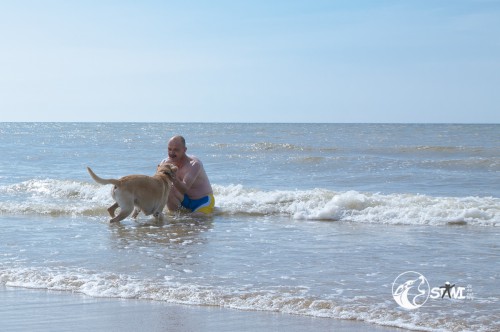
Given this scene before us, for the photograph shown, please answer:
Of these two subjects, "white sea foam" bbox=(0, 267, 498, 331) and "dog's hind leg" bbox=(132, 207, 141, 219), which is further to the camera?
"dog's hind leg" bbox=(132, 207, 141, 219)

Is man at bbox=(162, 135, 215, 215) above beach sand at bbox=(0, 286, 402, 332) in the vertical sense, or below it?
above

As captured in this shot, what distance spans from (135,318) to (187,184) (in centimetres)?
522

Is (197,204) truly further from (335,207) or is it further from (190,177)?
(335,207)

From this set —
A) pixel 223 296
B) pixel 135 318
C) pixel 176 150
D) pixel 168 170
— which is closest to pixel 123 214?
pixel 168 170

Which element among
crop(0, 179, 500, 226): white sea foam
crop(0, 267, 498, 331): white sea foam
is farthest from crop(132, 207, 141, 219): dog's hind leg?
crop(0, 267, 498, 331): white sea foam

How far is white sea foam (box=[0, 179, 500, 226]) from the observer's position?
Answer: 32.9 ft

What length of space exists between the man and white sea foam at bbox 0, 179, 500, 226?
542 mm

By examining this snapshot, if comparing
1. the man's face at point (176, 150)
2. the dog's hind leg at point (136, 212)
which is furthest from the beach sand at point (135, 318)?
the man's face at point (176, 150)

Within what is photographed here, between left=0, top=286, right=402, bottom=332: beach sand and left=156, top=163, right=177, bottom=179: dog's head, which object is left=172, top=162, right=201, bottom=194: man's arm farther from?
left=0, top=286, right=402, bottom=332: beach sand

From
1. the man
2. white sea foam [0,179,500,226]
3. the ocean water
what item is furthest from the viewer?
the man

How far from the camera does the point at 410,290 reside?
564 cm

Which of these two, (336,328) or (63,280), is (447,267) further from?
(63,280)

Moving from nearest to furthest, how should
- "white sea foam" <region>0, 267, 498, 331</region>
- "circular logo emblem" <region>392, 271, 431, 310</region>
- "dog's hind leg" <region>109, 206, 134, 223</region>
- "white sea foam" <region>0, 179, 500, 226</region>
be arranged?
1. "white sea foam" <region>0, 267, 498, 331</region>
2. "circular logo emblem" <region>392, 271, 431, 310</region>
3. "dog's hind leg" <region>109, 206, 134, 223</region>
4. "white sea foam" <region>0, 179, 500, 226</region>

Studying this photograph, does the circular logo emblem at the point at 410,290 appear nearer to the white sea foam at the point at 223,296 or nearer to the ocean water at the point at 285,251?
the ocean water at the point at 285,251
